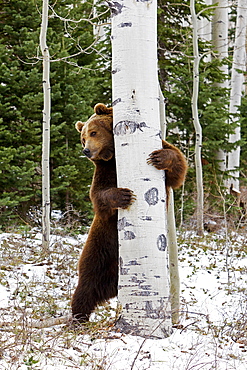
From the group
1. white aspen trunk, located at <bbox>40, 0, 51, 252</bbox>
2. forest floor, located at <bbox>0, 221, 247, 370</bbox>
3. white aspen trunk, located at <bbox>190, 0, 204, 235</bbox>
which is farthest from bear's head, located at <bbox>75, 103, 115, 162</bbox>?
white aspen trunk, located at <bbox>190, 0, 204, 235</bbox>

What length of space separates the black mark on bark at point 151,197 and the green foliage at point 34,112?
592 cm

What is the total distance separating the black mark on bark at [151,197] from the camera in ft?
10.3

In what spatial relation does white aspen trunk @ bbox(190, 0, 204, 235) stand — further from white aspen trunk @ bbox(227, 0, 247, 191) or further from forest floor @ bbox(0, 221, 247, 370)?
white aspen trunk @ bbox(227, 0, 247, 191)

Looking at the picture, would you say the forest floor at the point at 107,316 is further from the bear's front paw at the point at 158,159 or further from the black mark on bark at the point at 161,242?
the bear's front paw at the point at 158,159

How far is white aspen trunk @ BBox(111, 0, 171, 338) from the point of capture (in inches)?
121

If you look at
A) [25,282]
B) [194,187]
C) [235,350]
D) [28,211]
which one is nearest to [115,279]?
[235,350]

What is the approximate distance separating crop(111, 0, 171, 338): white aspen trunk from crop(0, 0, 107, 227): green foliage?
230 inches

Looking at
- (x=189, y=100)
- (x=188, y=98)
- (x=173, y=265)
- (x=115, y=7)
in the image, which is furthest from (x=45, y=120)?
(x=189, y=100)

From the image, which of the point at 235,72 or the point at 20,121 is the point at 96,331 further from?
the point at 235,72

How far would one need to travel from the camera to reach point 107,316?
179 inches

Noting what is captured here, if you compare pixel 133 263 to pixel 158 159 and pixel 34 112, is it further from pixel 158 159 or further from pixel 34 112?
pixel 34 112

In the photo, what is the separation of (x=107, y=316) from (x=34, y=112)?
20.8 feet

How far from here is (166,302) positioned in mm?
3113

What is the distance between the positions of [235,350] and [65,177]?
676 centimetres
